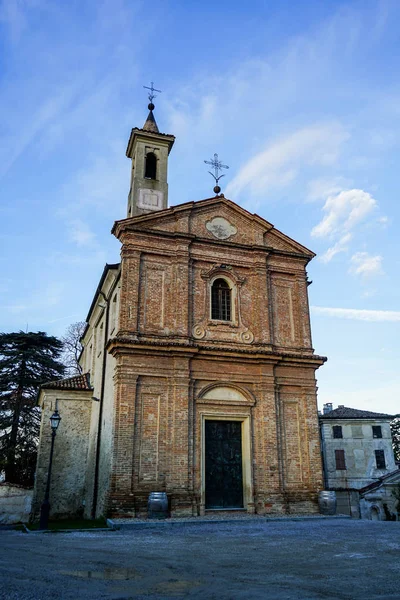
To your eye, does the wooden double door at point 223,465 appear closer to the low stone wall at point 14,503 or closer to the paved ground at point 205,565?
the paved ground at point 205,565

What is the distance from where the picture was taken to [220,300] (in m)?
17.8

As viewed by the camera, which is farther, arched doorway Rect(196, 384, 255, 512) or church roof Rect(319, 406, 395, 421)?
church roof Rect(319, 406, 395, 421)

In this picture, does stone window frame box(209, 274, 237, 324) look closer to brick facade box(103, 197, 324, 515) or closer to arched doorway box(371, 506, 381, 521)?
brick facade box(103, 197, 324, 515)

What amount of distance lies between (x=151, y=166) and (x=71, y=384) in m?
9.64

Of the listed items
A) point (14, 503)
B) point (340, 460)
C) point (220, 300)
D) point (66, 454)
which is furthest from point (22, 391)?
point (340, 460)

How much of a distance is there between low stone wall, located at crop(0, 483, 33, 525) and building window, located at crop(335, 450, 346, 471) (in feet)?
87.8

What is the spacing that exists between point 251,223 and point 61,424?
10.6 m

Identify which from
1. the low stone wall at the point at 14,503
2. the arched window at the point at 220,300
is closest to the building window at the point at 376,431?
the arched window at the point at 220,300

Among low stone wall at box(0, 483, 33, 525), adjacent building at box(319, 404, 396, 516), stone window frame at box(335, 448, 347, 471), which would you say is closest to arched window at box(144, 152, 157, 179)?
low stone wall at box(0, 483, 33, 525)

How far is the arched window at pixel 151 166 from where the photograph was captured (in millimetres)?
20594

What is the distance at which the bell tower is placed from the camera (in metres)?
19.9

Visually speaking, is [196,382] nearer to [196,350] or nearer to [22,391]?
[196,350]

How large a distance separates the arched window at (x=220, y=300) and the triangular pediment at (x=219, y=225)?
5.51 feet

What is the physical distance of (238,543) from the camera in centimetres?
959
